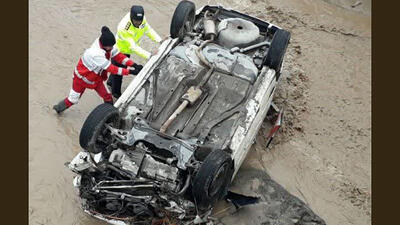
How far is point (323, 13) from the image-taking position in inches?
413

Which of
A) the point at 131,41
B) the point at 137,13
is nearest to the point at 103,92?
the point at 131,41

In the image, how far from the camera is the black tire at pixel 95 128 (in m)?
5.75

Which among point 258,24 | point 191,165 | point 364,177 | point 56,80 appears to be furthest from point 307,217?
point 56,80

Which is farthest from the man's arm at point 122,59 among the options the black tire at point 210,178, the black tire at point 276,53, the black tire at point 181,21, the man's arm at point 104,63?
the black tire at point 210,178

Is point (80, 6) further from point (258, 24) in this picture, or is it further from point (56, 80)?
point (258, 24)

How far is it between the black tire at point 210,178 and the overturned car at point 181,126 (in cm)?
1

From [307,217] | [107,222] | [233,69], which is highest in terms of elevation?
[233,69]

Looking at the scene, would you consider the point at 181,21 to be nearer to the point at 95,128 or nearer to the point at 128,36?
the point at 128,36

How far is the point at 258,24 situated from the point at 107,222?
4227mm

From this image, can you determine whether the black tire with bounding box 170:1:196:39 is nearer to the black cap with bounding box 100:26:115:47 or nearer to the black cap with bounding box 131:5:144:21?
the black cap with bounding box 131:5:144:21

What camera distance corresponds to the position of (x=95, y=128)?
5742 mm

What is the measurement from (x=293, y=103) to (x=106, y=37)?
3.54m

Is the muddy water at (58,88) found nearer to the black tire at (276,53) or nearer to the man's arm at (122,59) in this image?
the man's arm at (122,59)

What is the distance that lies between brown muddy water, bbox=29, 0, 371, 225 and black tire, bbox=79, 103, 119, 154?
1.21 meters
